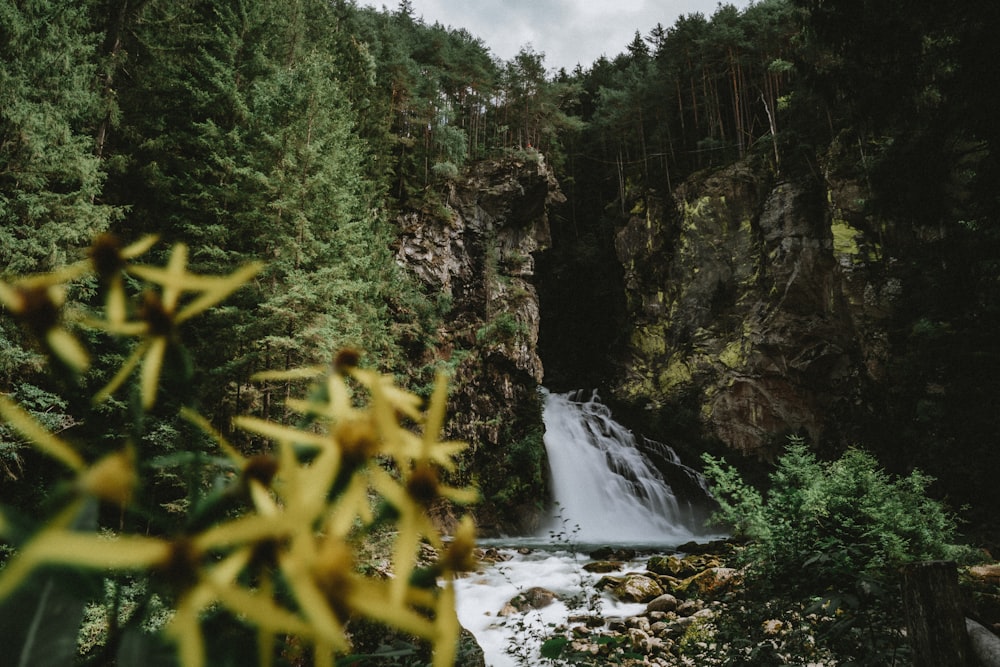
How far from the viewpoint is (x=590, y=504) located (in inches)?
642

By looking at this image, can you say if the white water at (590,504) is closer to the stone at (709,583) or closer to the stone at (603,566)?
the stone at (603,566)

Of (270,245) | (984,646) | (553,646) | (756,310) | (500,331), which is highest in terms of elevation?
(756,310)

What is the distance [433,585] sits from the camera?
0.31m

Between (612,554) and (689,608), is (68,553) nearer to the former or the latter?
(689,608)

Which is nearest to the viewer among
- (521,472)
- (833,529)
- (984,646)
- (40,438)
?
(40,438)

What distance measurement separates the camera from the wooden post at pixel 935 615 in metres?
2.23

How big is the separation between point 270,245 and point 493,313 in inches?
427

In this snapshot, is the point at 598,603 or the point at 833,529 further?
the point at 598,603

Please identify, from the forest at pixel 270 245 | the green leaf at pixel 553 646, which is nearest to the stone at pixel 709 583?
the forest at pixel 270 245

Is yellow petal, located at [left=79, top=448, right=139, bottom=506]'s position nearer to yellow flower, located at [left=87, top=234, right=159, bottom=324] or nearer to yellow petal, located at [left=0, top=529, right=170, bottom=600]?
yellow petal, located at [left=0, top=529, right=170, bottom=600]

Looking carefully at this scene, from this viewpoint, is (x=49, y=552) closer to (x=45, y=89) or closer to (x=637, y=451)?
(x=45, y=89)

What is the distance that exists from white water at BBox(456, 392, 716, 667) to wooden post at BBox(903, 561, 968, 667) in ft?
20.4

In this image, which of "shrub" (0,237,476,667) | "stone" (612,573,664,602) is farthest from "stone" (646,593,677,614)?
"shrub" (0,237,476,667)

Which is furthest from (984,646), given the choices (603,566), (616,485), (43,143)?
(616,485)
